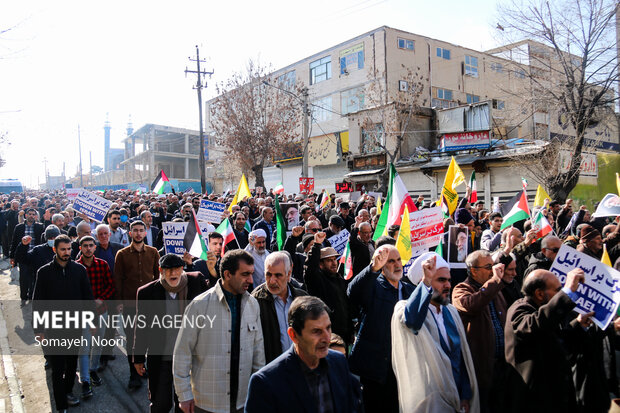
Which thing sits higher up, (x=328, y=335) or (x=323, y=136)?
(x=323, y=136)

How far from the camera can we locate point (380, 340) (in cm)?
413

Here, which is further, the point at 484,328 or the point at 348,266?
the point at 348,266

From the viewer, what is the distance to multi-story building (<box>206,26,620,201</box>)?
86.5 feet

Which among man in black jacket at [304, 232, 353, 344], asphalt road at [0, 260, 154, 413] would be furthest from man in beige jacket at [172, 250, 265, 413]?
asphalt road at [0, 260, 154, 413]

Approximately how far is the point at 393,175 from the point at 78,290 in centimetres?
495

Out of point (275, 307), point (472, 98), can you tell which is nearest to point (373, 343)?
point (275, 307)

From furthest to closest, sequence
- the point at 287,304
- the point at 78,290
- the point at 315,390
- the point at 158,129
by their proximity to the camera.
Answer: the point at 158,129, the point at 78,290, the point at 287,304, the point at 315,390

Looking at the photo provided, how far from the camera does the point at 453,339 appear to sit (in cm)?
358

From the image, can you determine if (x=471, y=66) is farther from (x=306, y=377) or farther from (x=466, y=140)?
(x=306, y=377)

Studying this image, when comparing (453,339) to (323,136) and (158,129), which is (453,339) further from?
(158,129)

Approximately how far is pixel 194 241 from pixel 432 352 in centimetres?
381

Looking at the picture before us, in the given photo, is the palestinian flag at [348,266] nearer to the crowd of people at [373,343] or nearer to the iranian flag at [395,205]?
the crowd of people at [373,343]

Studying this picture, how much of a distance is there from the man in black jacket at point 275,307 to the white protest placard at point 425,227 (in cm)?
318

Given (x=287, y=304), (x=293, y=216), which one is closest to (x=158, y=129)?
(x=293, y=216)
